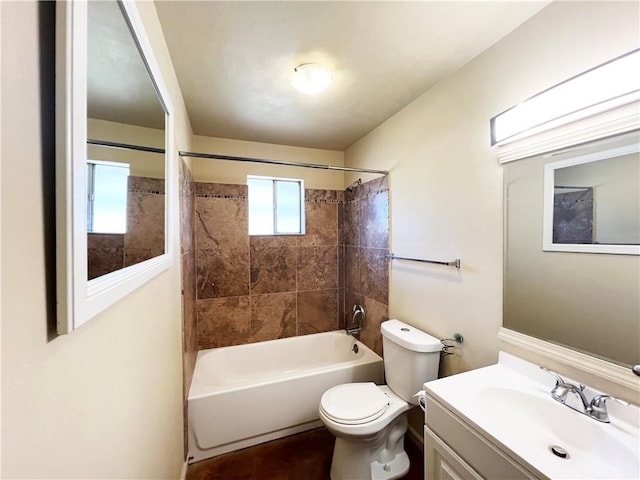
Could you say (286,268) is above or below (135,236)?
below

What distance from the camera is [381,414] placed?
154 centimetres

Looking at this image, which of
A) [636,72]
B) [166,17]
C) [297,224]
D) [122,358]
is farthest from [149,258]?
[297,224]

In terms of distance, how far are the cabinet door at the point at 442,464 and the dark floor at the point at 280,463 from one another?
73 cm

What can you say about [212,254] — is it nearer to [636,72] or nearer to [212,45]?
[212,45]

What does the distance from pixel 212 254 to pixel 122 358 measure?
1.86 metres

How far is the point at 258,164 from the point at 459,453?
2.55 m

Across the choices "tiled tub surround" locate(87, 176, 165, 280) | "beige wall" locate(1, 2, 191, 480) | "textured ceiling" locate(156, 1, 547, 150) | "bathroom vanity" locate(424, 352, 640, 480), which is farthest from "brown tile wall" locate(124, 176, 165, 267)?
"bathroom vanity" locate(424, 352, 640, 480)

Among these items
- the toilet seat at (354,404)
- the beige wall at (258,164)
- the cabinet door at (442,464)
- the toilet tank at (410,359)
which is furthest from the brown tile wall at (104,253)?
the beige wall at (258,164)

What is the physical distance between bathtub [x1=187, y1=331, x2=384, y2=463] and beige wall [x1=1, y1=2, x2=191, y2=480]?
1220mm

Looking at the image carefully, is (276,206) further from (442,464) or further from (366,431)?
(442,464)

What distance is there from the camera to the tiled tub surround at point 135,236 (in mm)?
522

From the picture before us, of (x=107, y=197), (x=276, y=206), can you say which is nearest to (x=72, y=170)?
(x=107, y=197)

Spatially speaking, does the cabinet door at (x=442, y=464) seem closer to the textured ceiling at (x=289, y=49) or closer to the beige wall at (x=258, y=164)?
the textured ceiling at (x=289, y=49)

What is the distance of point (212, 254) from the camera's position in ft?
8.13
